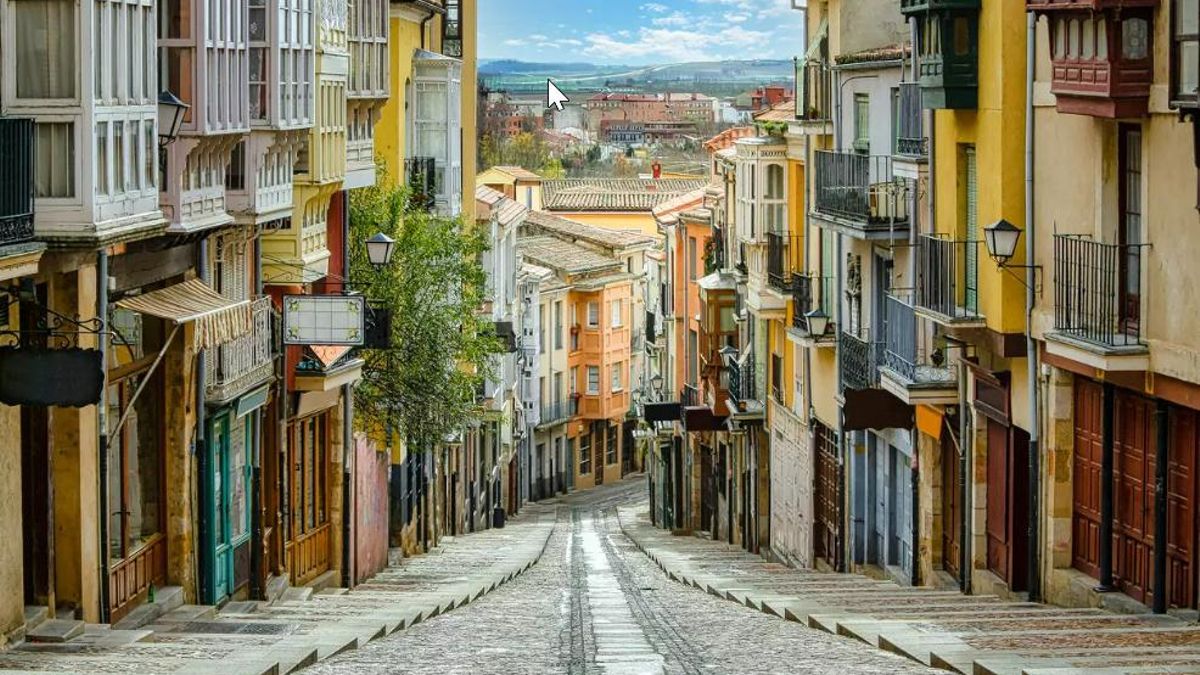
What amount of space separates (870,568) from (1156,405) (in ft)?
45.3

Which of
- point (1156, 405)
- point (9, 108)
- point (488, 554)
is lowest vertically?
point (488, 554)

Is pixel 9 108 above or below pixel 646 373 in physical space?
above

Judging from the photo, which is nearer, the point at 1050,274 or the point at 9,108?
the point at 9,108

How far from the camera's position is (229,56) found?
23312 millimetres

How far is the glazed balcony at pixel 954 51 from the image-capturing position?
2462cm

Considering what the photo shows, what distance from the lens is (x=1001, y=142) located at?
2366cm

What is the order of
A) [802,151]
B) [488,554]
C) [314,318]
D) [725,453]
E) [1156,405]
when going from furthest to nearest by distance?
[725,453] < [488,554] < [802,151] < [314,318] < [1156,405]

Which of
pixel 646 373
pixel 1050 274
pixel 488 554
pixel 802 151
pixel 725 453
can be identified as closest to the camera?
pixel 1050 274

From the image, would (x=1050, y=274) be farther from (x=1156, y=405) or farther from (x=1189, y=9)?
(x=1189, y=9)

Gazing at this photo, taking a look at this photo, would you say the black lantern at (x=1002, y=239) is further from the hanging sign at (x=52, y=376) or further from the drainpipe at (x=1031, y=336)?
the hanging sign at (x=52, y=376)

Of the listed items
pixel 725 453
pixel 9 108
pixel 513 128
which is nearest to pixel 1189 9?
pixel 9 108

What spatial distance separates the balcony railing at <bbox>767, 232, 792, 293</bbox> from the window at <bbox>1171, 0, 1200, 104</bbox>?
21354 mm

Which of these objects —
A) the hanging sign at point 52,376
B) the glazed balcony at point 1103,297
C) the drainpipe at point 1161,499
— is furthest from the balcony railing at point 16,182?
the drainpipe at point 1161,499

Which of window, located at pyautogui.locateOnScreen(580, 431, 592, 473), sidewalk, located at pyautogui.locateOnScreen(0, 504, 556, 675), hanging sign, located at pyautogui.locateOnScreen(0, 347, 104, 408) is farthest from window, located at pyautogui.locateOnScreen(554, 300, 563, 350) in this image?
hanging sign, located at pyautogui.locateOnScreen(0, 347, 104, 408)
